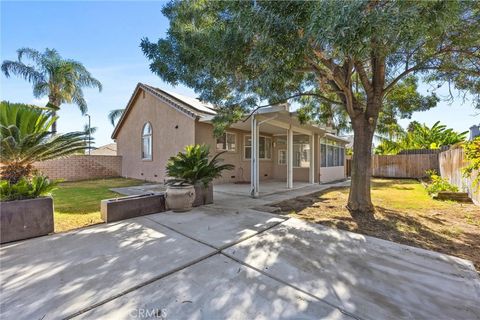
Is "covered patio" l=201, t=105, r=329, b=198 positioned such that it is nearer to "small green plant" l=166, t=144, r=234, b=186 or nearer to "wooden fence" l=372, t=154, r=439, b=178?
"small green plant" l=166, t=144, r=234, b=186

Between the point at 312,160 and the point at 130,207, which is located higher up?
the point at 312,160

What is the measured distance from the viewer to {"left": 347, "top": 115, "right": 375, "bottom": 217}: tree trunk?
20.1ft

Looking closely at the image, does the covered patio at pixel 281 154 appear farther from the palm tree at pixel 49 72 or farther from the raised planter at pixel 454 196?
the palm tree at pixel 49 72

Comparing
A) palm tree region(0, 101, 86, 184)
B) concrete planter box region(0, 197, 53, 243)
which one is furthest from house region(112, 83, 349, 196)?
concrete planter box region(0, 197, 53, 243)

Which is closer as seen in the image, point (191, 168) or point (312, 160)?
point (191, 168)

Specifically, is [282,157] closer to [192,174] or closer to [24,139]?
[192,174]

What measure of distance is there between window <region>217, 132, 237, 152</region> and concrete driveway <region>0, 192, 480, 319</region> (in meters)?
7.78

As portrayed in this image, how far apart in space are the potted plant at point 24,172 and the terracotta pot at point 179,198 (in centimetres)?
252

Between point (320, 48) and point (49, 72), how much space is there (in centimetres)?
2038

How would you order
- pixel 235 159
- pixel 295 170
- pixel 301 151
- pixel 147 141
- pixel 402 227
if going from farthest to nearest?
1. pixel 295 170
2. pixel 301 151
3. pixel 147 141
4. pixel 235 159
5. pixel 402 227

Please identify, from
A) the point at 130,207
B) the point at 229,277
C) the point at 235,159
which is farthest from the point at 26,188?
the point at 235,159

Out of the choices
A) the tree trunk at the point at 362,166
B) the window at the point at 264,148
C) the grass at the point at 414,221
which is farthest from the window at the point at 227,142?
the tree trunk at the point at 362,166

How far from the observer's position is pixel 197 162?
6.82m

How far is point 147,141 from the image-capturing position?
Answer: 13586mm
